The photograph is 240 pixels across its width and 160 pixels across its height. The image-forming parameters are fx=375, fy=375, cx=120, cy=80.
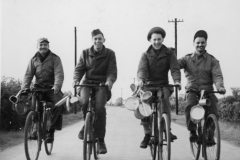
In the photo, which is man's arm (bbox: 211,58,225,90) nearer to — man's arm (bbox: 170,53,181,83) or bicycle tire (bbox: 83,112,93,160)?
man's arm (bbox: 170,53,181,83)

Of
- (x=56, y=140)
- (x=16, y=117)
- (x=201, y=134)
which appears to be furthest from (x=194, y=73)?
(x=16, y=117)

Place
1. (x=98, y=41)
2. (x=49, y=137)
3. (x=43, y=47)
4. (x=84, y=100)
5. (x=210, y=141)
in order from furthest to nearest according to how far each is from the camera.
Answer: (x=43, y=47) < (x=49, y=137) < (x=98, y=41) < (x=84, y=100) < (x=210, y=141)

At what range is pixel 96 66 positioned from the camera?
647cm

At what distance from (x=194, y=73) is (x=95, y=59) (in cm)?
172

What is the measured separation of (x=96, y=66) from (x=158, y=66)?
3.49ft

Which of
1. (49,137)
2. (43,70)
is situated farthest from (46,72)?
(49,137)

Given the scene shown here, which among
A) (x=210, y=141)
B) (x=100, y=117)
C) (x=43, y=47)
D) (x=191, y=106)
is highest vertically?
(x=43, y=47)

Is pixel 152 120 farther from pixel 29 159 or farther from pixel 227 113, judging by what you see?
pixel 227 113

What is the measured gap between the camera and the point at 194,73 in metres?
6.44

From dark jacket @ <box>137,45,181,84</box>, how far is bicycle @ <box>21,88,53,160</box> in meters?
1.73

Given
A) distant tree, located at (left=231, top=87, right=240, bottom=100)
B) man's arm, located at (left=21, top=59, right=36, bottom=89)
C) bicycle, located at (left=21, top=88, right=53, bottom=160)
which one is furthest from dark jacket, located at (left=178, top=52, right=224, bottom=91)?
distant tree, located at (left=231, top=87, right=240, bottom=100)

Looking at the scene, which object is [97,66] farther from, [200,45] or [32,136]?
[200,45]

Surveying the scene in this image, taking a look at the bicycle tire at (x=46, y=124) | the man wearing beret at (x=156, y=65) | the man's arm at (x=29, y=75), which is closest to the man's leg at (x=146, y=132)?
the man wearing beret at (x=156, y=65)

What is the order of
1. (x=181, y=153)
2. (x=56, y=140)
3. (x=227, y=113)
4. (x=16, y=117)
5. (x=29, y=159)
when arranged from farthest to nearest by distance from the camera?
(x=227, y=113) < (x=16, y=117) < (x=56, y=140) < (x=181, y=153) < (x=29, y=159)
